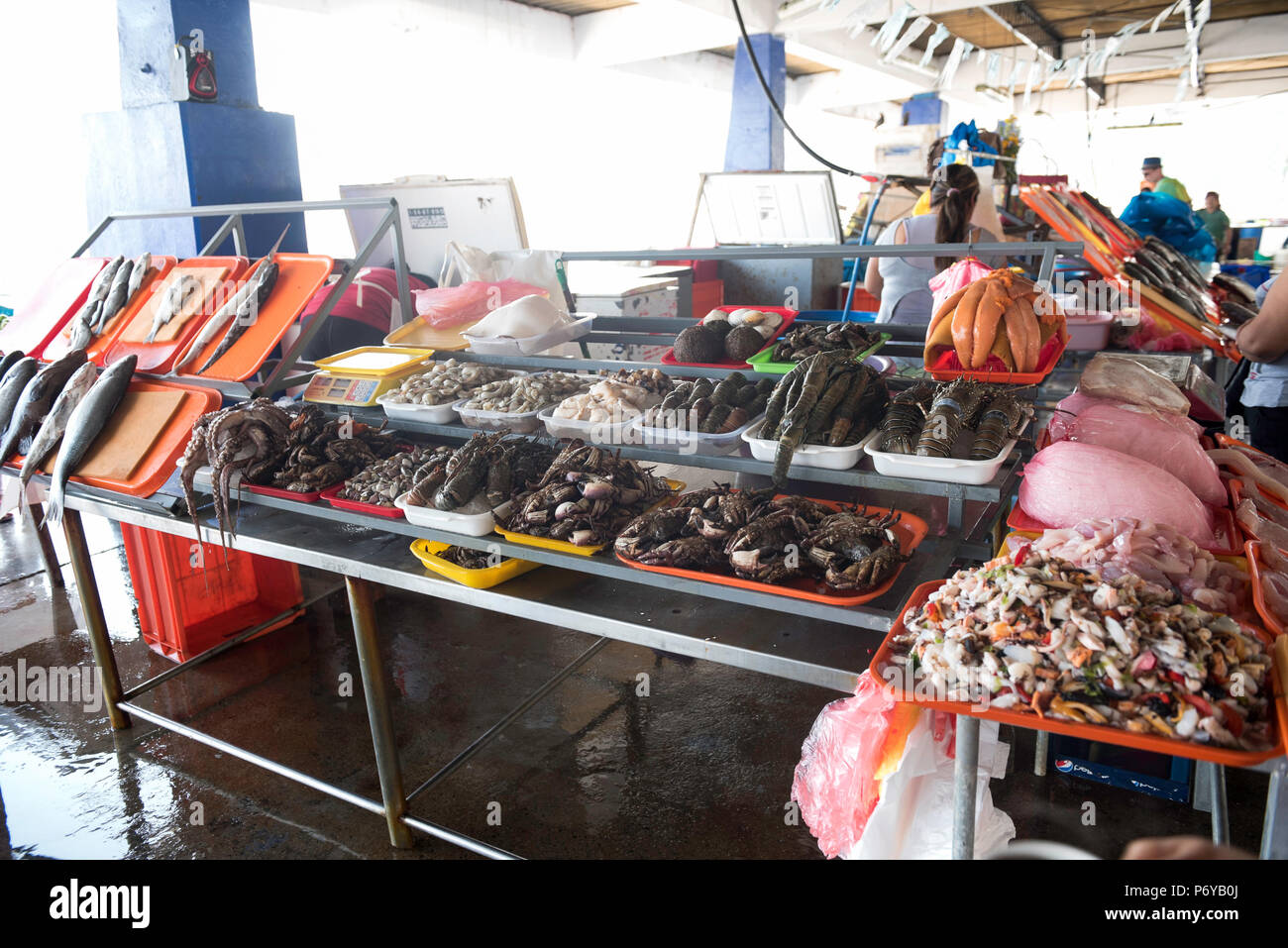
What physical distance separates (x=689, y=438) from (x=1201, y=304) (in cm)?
325

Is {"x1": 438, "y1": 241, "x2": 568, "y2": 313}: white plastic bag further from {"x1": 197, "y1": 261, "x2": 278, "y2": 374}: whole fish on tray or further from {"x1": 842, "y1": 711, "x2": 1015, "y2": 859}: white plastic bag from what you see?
{"x1": 842, "y1": 711, "x2": 1015, "y2": 859}: white plastic bag

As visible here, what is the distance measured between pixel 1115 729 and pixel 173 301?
3613 mm

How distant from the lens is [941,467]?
1.86m

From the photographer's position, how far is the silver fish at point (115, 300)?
3578 millimetres

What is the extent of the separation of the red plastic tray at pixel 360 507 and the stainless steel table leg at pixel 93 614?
1171 mm

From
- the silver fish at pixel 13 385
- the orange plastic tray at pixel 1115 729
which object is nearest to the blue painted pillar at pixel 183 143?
the silver fish at pixel 13 385

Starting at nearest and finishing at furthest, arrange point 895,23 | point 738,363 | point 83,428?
point 738,363 → point 83,428 → point 895,23

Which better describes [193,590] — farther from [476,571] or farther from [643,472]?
[643,472]

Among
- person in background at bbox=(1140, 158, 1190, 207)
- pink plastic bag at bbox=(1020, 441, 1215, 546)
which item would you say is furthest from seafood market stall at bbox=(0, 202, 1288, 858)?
person in background at bbox=(1140, 158, 1190, 207)

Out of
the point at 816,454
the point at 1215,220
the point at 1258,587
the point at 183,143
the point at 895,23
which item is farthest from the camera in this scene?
the point at 1215,220

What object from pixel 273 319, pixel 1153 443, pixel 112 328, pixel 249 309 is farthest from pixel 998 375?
pixel 112 328

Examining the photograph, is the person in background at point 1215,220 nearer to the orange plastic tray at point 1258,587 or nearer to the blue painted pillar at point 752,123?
the blue painted pillar at point 752,123

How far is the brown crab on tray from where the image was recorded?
1.75 metres
